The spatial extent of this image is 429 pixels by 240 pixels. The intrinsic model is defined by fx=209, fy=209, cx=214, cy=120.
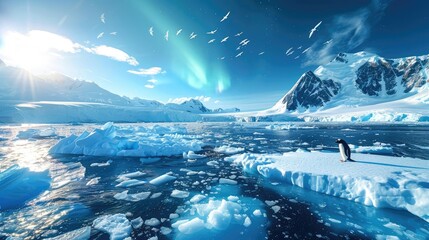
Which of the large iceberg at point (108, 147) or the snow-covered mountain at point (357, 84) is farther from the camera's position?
the snow-covered mountain at point (357, 84)

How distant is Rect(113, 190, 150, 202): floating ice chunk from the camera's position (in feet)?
20.6

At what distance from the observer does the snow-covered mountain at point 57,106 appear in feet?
182

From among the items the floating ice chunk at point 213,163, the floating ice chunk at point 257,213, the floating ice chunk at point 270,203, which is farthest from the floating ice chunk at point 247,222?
the floating ice chunk at point 213,163

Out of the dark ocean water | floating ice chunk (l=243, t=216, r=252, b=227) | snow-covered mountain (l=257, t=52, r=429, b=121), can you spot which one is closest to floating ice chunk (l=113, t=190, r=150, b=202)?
the dark ocean water

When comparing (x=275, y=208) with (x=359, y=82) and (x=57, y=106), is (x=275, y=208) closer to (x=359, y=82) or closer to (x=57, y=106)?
(x=57, y=106)

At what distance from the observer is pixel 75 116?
2410 inches

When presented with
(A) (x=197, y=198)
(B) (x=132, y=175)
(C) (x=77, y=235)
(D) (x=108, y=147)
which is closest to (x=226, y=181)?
(A) (x=197, y=198)

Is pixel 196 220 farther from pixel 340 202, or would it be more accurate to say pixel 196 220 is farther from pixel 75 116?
pixel 75 116

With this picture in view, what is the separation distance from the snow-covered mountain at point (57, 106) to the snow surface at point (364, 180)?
223ft

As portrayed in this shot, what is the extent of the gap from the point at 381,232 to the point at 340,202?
1505 millimetres

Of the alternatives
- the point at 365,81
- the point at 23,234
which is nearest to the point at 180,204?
the point at 23,234

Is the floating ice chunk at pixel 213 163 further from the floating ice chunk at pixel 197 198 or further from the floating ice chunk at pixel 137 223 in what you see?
the floating ice chunk at pixel 137 223

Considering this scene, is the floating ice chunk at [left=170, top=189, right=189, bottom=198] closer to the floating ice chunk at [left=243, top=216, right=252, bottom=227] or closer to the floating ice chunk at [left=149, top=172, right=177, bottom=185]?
the floating ice chunk at [left=149, top=172, right=177, bottom=185]

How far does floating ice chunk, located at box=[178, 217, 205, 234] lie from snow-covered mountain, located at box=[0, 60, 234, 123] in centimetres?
6858
